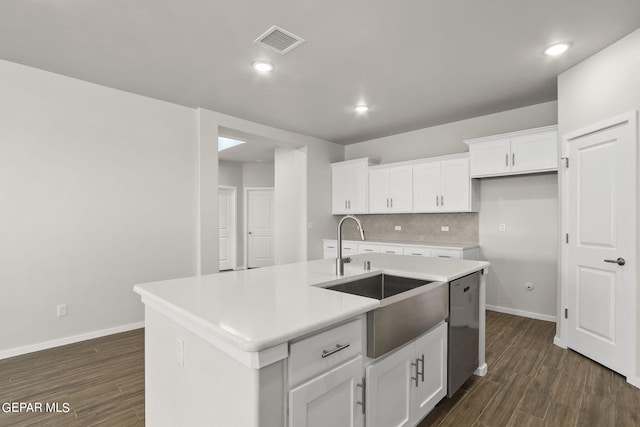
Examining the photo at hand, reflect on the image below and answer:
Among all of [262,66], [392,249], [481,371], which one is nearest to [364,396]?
[481,371]

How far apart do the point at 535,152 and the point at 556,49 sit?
1.37m

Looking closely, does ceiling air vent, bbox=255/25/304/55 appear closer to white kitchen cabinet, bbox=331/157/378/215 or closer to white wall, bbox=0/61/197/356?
white wall, bbox=0/61/197/356

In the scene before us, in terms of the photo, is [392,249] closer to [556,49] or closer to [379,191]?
[379,191]

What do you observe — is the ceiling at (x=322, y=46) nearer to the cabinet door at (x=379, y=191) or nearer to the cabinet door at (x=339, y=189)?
the cabinet door at (x=379, y=191)

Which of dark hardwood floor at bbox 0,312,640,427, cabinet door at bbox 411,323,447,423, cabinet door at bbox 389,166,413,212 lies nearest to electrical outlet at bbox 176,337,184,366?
dark hardwood floor at bbox 0,312,640,427

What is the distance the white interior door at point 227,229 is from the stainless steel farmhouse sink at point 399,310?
6.09 m

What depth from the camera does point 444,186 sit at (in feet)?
15.3

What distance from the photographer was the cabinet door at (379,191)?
5352 mm

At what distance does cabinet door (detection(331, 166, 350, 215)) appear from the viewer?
19.3 feet

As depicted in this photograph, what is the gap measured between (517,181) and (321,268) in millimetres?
3304

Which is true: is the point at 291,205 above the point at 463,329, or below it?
above

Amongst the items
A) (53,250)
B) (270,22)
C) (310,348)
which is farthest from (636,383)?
(53,250)

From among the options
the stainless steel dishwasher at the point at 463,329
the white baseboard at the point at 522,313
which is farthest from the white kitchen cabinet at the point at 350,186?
the stainless steel dishwasher at the point at 463,329

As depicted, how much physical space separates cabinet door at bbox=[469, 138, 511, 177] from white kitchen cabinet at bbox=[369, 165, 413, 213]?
0.98 m
